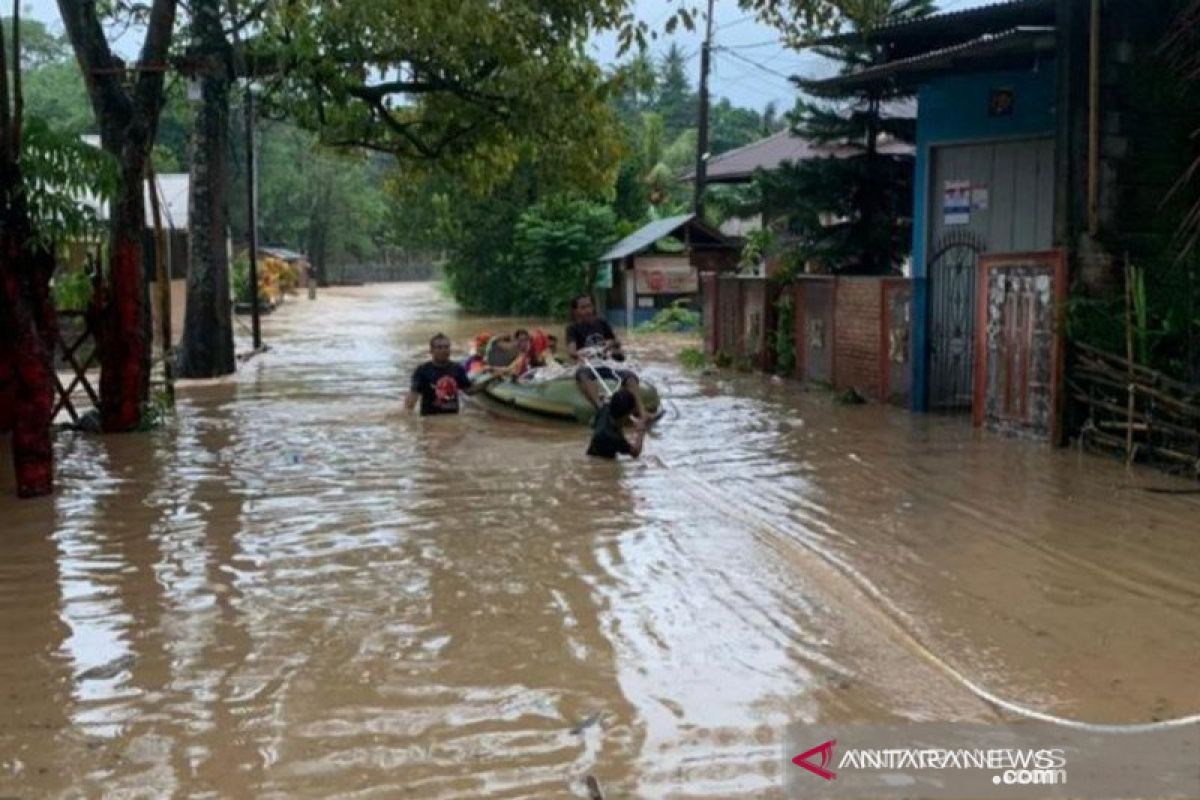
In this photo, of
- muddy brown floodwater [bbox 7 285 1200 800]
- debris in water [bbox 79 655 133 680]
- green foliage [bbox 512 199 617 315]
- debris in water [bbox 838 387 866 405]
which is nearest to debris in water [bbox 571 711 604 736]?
muddy brown floodwater [bbox 7 285 1200 800]

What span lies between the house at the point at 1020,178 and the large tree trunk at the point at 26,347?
342 inches

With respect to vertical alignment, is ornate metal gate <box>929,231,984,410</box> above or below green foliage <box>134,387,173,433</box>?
above

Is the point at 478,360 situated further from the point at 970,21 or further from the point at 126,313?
the point at 970,21

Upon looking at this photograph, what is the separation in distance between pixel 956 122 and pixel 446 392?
7027 millimetres

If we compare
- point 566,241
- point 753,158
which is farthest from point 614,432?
point 566,241

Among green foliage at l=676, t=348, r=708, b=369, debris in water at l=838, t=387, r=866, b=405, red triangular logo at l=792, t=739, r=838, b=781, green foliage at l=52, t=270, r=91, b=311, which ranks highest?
green foliage at l=52, t=270, r=91, b=311

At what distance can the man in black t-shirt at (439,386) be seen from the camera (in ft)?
50.3

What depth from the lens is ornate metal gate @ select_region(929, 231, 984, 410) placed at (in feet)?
50.4

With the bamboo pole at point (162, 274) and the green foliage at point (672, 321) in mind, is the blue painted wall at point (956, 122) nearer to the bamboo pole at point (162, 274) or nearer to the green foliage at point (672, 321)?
the bamboo pole at point (162, 274)

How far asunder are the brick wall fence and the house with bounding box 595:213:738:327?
1161cm

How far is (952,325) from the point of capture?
611 inches

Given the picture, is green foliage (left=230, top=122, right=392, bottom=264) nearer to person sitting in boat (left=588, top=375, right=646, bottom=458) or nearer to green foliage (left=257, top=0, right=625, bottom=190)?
green foliage (left=257, top=0, right=625, bottom=190)

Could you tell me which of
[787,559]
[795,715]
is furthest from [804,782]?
[787,559]

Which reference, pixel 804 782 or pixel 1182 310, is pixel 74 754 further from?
pixel 1182 310
